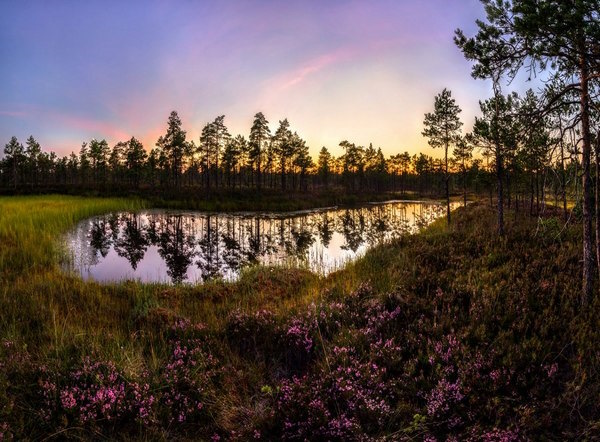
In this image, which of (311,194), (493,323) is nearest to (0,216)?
(493,323)

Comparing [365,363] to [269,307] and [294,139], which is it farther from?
[294,139]

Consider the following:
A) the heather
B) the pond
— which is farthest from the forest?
the pond

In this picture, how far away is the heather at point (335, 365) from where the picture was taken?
155 inches

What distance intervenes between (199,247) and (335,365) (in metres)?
17.8

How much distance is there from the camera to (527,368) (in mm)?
4559

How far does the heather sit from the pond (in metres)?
6.01

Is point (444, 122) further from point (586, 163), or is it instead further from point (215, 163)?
point (215, 163)

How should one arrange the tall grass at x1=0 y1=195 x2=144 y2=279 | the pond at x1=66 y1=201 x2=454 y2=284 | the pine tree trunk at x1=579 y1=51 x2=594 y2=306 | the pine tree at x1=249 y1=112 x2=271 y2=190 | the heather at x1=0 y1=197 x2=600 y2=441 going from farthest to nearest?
1. the pine tree at x1=249 y1=112 x2=271 y2=190
2. the pond at x1=66 y1=201 x2=454 y2=284
3. the tall grass at x1=0 y1=195 x2=144 y2=279
4. the pine tree trunk at x1=579 y1=51 x2=594 y2=306
5. the heather at x1=0 y1=197 x2=600 y2=441

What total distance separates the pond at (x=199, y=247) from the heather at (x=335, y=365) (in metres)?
6.01

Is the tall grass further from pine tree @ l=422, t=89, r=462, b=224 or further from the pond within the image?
pine tree @ l=422, t=89, r=462, b=224

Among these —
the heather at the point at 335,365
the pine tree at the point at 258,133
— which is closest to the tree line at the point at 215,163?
the pine tree at the point at 258,133

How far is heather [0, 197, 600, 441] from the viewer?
3.95 m

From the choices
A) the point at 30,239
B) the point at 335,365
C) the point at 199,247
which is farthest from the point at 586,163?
the point at 30,239

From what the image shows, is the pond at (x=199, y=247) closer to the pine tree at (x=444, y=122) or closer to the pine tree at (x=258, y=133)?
the pine tree at (x=444, y=122)
